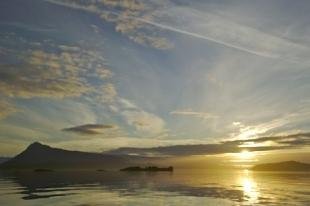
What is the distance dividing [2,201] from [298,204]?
37771mm

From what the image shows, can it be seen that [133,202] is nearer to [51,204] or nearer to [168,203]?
[168,203]

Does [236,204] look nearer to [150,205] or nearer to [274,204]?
[274,204]

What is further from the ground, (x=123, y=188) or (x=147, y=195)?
(x=123, y=188)

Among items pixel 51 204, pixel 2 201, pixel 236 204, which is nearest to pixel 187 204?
pixel 236 204

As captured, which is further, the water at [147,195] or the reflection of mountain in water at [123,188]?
the reflection of mountain in water at [123,188]

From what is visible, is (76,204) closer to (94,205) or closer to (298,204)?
(94,205)

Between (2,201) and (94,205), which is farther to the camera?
(2,201)

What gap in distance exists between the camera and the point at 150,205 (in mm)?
45312

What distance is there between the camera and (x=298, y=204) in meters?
47.8

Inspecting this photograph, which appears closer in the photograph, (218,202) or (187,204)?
(187,204)

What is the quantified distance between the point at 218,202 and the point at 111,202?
1381 centimetres

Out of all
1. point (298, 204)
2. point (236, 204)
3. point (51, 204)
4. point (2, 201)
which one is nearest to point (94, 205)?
point (51, 204)

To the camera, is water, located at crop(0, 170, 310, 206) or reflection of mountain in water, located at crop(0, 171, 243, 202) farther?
reflection of mountain in water, located at crop(0, 171, 243, 202)

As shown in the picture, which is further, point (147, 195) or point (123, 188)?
point (123, 188)
